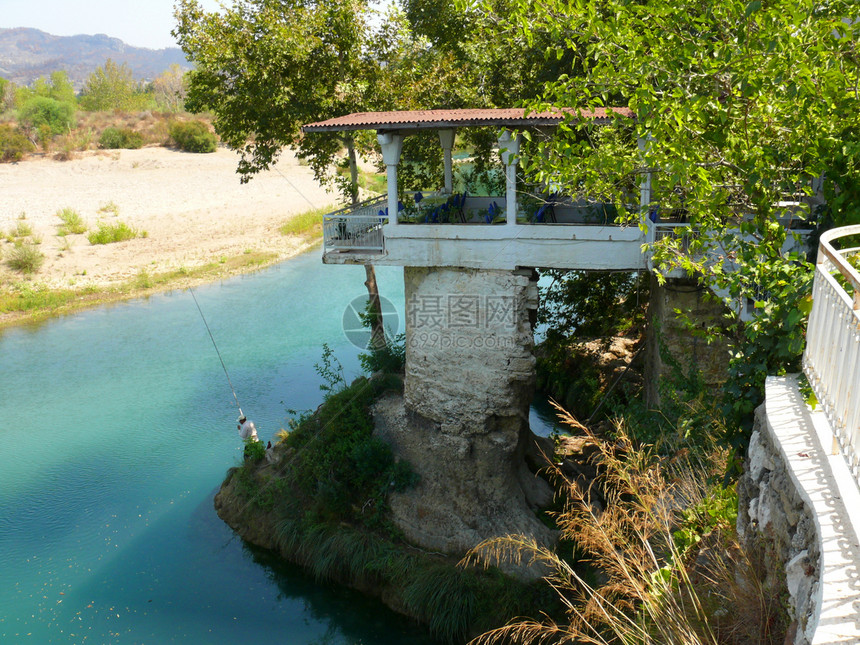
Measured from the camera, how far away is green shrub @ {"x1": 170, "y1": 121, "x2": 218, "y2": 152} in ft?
151

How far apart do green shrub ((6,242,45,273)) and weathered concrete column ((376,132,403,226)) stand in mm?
22183

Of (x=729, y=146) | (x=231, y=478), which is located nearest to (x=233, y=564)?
(x=231, y=478)

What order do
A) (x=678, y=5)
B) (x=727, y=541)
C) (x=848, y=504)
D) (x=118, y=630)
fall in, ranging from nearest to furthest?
(x=848, y=504) < (x=727, y=541) < (x=678, y=5) < (x=118, y=630)

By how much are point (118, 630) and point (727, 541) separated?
9.04m

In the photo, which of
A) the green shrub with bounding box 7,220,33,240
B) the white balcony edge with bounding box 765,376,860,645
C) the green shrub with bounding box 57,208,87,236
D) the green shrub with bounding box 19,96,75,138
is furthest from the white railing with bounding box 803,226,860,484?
the green shrub with bounding box 19,96,75,138

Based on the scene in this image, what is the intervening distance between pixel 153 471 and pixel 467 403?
744 centimetres

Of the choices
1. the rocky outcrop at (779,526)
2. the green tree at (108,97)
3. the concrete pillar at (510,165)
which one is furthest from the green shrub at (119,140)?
the rocky outcrop at (779,526)

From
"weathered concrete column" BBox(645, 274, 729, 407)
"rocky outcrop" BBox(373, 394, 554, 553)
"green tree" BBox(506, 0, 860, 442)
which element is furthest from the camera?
"rocky outcrop" BBox(373, 394, 554, 553)

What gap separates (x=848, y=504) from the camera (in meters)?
3.84

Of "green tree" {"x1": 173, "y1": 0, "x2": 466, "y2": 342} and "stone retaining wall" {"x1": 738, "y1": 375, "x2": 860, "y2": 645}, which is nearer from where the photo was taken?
"stone retaining wall" {"x1": 738, "y1": 375, "x2": 860, "y2": 645}

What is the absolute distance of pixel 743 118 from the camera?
7766 millimetres

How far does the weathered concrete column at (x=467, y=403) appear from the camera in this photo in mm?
10945

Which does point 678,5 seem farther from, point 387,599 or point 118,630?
point 118,630

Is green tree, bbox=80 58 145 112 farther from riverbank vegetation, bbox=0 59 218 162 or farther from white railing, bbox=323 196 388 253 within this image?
white railing, bbox=323 196 388 253
